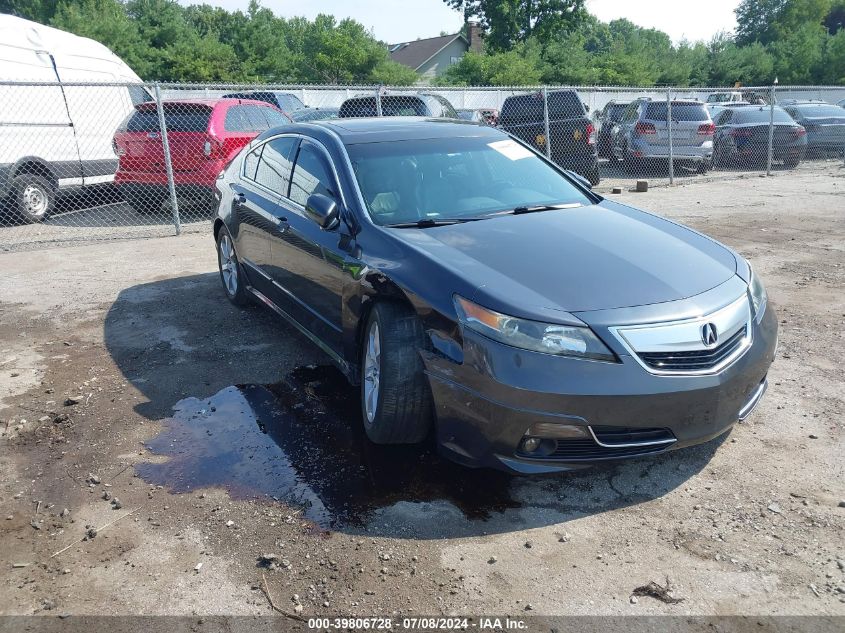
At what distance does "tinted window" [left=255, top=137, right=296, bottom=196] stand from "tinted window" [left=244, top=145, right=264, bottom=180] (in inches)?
3.3

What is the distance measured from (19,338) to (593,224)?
4702 mm

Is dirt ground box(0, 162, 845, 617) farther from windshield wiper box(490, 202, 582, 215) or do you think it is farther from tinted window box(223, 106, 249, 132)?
tinted window box(223, 106, 249, 132)

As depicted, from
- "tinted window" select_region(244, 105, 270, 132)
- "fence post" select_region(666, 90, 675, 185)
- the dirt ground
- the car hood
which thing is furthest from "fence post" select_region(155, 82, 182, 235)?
"fence post" select_region(666, 90, 675, 185)

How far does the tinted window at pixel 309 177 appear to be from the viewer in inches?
177

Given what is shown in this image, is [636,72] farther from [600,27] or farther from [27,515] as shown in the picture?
[600,27]

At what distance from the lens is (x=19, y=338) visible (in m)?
5.89

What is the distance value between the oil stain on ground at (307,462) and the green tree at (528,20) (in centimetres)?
5102

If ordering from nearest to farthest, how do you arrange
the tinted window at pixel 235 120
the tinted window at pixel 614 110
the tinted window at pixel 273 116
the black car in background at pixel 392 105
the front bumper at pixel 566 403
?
the front bumper at pixel 566 403 < the tinted window at pixel 235 120 < the tinted window at pixel 273 116 < the black car in background at pixel 392 105 < the tinted window at pixel 614 110

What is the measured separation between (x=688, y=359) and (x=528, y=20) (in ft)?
176

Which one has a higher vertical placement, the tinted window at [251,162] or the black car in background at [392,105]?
the black car in background at [392,105]

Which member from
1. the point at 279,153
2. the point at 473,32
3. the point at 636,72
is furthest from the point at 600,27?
the point at 279,153

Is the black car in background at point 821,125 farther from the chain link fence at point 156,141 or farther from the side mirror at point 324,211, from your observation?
the side mirror at point 324,211

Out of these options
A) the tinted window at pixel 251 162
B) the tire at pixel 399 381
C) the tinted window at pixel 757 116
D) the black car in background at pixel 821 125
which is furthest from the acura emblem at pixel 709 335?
the black car in background at pixel 821 125

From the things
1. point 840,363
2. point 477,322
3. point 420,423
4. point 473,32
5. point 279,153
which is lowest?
point 840,363
